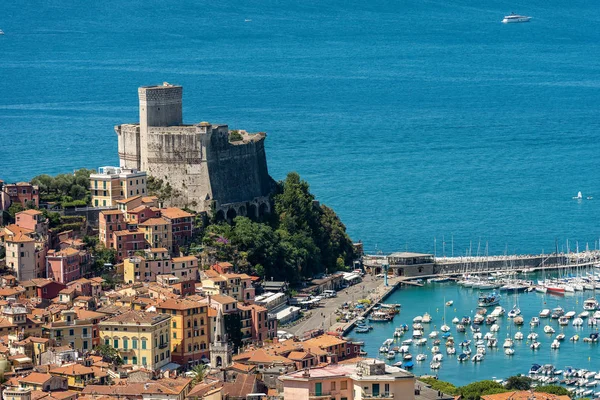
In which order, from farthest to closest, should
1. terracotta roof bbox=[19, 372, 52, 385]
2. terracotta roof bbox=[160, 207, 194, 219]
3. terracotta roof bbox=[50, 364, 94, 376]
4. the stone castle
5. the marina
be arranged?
the stone castle, terracotta roof bbox=[160, 207, 194, 219], the marina, terracotta roof bbox=[50, 364, 94, 376], terracotta roof bbox=[19, 372, 52, 385]

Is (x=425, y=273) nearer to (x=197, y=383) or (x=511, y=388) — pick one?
(x=511, y=388)

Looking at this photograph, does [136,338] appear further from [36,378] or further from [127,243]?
[127,243]

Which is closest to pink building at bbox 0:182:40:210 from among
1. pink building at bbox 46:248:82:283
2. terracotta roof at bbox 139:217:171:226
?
terracotta roof at bbox 139:217:171:226

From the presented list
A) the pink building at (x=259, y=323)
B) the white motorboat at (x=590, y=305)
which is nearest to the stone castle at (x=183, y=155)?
the pink building at (x=259, y=323)

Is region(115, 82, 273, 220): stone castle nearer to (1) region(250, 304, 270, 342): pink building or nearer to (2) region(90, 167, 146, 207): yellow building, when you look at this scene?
(2) region(90, 167, 146, 207): yellow building

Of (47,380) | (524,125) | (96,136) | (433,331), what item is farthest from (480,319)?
(524,125)
